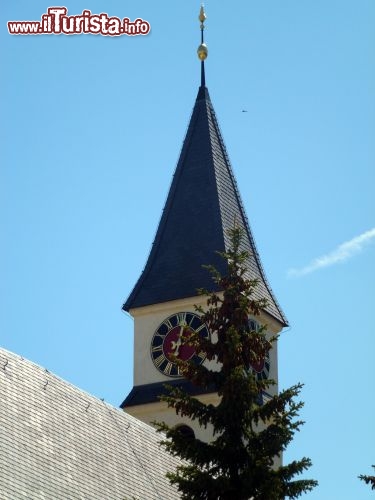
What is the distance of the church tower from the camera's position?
41.2m

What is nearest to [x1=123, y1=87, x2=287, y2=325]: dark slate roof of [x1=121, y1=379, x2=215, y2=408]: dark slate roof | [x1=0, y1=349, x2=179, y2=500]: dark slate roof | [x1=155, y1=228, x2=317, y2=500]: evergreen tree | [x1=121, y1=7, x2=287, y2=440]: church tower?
[x1=121, y1=7, x2=287, y2=440]: church tower

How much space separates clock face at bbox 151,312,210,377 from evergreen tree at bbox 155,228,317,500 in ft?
66.4

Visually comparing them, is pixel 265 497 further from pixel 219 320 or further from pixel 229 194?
pixel 229 194

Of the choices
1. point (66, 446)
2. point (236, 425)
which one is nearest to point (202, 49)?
point (66, 446)

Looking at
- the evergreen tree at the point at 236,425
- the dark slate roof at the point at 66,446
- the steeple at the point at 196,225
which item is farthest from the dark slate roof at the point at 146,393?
the evergreen tree at the point at 236,425

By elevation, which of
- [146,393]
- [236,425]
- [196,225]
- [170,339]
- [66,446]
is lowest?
[236,425]

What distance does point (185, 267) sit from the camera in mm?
42719

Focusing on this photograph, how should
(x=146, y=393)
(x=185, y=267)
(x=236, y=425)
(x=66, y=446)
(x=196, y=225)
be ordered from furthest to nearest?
(x=196, y=225)
(x=185, y=267)
(x=146, y=393)
(x=66, y=446)
(x=236, y=425)

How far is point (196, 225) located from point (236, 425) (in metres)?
23.7

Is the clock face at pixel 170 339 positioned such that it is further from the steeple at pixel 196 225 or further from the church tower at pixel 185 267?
the steeple at pixel 196 225

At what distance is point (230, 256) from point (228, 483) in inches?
138

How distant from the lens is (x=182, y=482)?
19.6 metres

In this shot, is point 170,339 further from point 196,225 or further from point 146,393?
point 196,225

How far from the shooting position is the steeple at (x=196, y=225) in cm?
4244
